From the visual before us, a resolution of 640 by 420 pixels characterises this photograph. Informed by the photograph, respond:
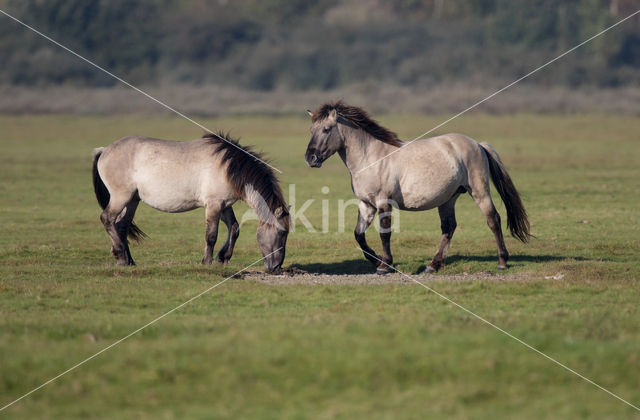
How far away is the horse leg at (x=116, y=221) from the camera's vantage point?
13.2 meters

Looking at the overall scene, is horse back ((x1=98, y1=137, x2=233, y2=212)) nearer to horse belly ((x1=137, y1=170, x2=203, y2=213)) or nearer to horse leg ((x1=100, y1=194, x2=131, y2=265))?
horse belly ((x1=137, y1=170, x2=203, y2=213))

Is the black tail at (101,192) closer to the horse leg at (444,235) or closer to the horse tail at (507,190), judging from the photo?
the horse leg at (444,235)

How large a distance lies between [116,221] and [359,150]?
12.7ft

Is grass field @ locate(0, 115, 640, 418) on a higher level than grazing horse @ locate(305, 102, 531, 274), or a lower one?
lower

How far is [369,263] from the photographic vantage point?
45.7ft

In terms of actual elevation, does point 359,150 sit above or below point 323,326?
above

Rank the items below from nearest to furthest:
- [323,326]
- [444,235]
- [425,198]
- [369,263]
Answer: [323,326]
[425,198]
[444,235]
[369,263]

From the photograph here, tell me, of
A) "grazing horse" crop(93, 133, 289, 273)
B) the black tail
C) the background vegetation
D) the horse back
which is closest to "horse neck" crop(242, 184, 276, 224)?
"grazing horse" crop(93, 133, 289, 273)

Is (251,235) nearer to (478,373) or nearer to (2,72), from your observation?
(478,373)

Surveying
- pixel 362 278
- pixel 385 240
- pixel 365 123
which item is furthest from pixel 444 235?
pixel 365 123

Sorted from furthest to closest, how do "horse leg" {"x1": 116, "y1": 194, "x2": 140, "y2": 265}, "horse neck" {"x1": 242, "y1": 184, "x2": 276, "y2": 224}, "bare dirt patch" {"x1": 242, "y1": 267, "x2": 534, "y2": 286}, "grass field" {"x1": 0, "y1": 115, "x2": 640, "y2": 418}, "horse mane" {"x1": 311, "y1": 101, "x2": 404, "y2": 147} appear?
1. "horse leg" {"x1": 116, "y1": 194, "x2": 140, "y2": 265}
2. "horse mane" {"x1": 311, "y1": 101, "x2": 404, "y2": 147}
3. "horse neck" {"x1": 242, "y1": 184, "x2": 276, "y2": 224}
4. "bare dirt patch" {"x1": 242, "y1": 267, "x2": 534, "y2": 286}
5. "grass field" {"x1": 0, "y1": 115, "x2": 640, "y2": 418}

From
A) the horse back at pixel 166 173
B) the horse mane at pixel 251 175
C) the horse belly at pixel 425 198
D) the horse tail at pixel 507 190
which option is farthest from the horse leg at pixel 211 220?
the horse tail at pixel 507 190

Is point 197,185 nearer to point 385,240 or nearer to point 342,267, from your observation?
point 342,267

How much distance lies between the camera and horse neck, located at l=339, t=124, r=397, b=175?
12883 mm
